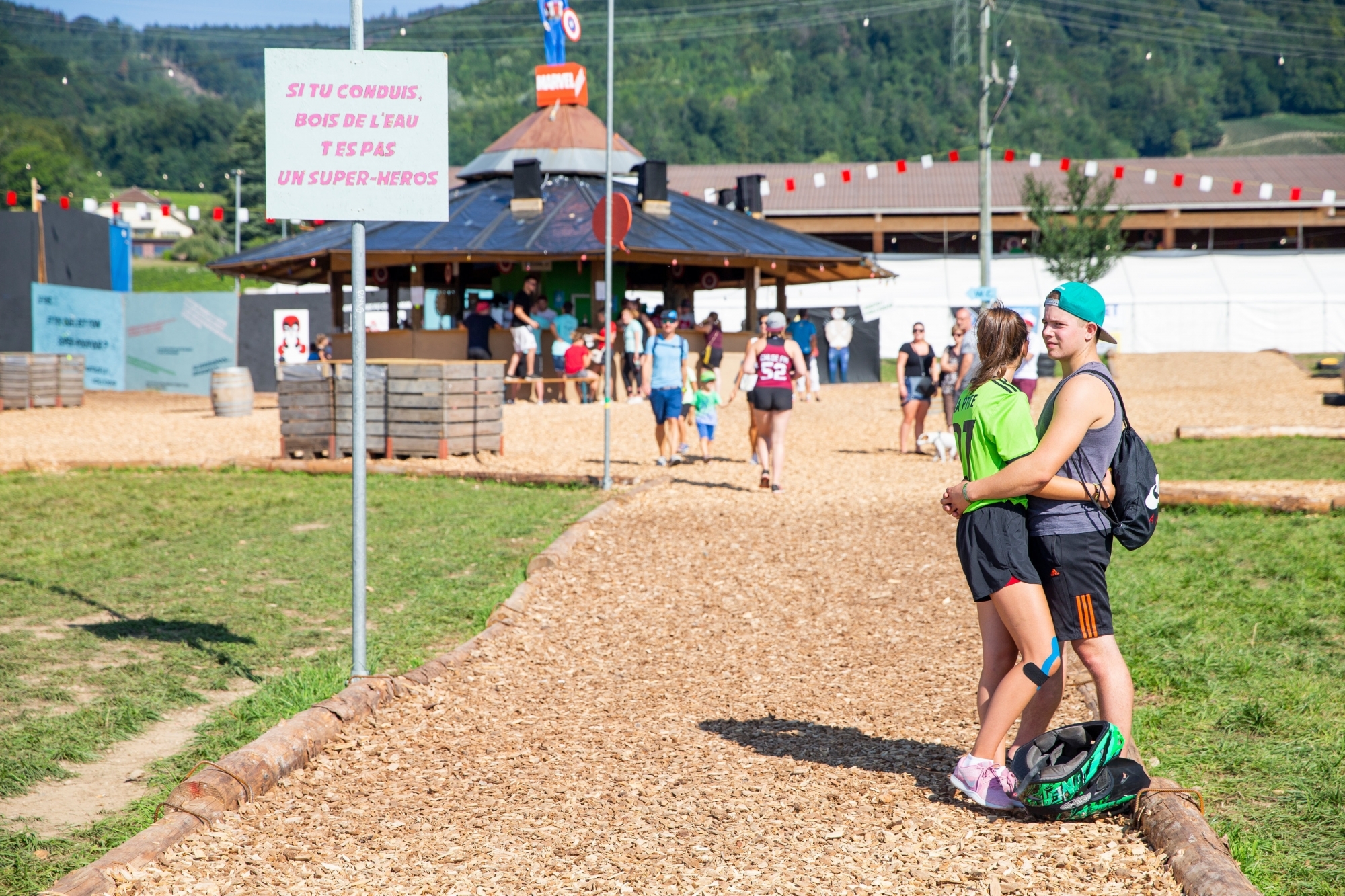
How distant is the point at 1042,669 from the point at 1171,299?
43311 mm

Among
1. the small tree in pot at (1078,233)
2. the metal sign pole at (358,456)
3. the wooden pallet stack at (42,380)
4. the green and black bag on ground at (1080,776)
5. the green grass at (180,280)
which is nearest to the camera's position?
the green and black bag on ground at (1080,776)

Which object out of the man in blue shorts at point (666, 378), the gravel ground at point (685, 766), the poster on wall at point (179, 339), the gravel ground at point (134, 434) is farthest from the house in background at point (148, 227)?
the gravel ground at point (685, 766)

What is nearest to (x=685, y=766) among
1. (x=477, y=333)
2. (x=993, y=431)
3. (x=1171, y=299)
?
(x=993, y=431)

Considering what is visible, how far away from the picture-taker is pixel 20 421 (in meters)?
21.4

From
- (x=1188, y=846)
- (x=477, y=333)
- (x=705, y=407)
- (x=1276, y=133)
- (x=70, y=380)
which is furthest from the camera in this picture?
(x=1276, y=133)

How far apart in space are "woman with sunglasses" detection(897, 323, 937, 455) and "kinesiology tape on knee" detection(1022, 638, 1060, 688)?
10.9m

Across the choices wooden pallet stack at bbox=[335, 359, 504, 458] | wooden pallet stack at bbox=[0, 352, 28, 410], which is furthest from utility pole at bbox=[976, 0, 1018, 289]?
wooden pallet stack at bbox=[0, 352, 28, 410]

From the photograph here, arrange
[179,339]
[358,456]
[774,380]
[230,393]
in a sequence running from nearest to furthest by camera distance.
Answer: [358,456] → [774,380] → [230,393] → [179,339]

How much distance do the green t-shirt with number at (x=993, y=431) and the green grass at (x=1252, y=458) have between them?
379 inches

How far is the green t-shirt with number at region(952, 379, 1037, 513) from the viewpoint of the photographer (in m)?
4.11

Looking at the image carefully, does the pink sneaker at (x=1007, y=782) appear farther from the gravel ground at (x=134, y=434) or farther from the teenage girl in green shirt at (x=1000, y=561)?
the gravel ground at (x=134, y=434)

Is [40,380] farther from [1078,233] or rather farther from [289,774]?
[1078,233]

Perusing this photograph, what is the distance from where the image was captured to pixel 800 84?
137625 mm

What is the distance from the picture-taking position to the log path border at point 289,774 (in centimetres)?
350
